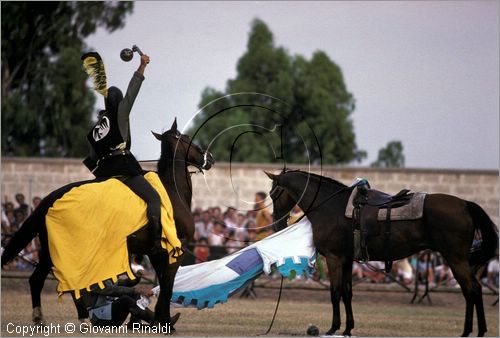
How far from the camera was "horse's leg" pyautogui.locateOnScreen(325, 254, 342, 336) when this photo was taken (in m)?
13.4

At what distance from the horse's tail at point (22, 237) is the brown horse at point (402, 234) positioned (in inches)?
144

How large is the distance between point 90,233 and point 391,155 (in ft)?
149

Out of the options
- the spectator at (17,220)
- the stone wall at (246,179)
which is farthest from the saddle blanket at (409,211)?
the stone wall at (246,179)

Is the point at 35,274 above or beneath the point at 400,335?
above

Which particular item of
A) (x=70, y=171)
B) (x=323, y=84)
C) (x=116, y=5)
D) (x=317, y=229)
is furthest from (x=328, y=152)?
(x=317, y=229)

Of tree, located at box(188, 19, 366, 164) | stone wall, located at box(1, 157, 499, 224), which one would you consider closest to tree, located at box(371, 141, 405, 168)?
tree, located at box(188, 19, 366, 164)

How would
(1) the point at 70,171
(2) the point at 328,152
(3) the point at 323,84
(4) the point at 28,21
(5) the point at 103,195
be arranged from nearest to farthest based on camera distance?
1. (5) the point at 103,195
2. (1) the point at 70,171
3. (4) the point at 28,21
4. (2) the point at 328,152
5. (3) the point at 323,84

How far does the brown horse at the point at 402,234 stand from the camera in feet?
43.3

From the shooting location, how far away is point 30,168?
2748 centimetres

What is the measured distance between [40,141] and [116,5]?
6.17 m

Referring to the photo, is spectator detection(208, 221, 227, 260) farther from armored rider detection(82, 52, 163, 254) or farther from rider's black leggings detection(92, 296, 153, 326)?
armored rider detection(82, 52, 163, 254)

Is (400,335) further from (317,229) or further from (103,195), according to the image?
(103,195)

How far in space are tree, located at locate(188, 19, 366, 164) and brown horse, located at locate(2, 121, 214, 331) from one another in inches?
1234

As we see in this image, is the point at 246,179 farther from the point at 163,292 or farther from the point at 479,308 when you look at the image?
the point at 163,292
